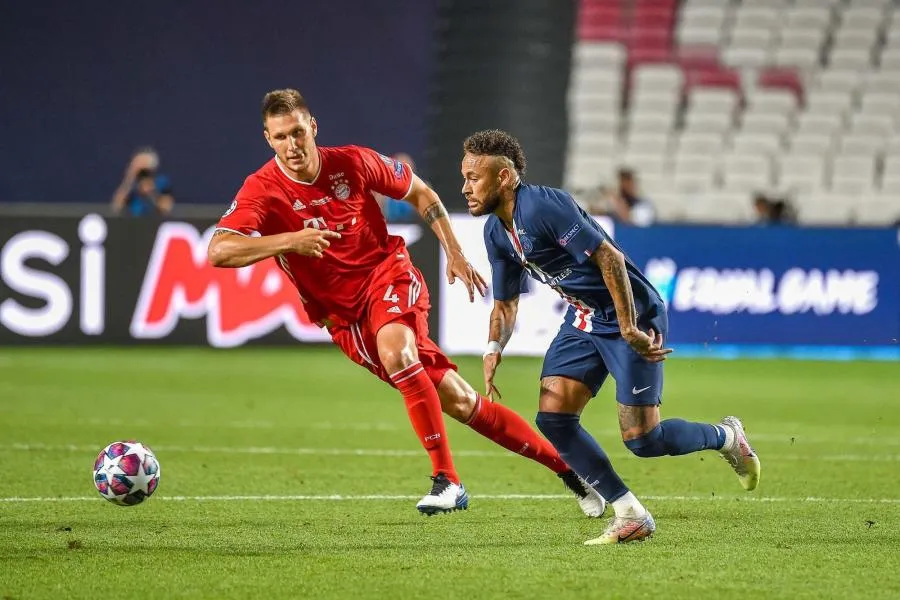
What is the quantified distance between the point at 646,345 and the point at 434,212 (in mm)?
1666

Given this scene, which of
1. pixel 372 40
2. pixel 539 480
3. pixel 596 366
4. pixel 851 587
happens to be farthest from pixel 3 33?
pixel 851 587

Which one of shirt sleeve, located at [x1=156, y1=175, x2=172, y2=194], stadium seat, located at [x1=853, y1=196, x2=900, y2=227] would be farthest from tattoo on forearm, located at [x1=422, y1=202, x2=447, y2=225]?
stadium seat, located at [x1=853, y1=196, x2=900, y2=227]

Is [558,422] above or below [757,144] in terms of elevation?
above

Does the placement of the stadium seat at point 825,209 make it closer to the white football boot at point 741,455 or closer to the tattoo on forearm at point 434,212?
the tattoo on forearm at point 434,212

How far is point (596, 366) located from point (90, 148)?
16108 mm

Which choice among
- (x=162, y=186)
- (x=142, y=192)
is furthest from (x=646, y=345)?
(x=162, y=186)

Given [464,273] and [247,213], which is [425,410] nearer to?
[464,273]

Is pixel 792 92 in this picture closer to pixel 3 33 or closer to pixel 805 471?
pixel 3 33

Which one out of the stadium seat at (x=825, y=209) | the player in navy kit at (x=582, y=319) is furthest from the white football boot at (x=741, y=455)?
the stadium seat at (x=825, y=209)

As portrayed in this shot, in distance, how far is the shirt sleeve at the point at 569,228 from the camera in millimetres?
5785

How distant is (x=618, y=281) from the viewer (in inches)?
228

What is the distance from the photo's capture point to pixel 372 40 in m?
21.7

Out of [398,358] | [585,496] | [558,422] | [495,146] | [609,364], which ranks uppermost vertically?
[495,146]

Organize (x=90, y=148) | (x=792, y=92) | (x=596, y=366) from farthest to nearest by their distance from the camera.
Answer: (x=792, y=92)
(x=90, y=148)
(x=596, y=366)
